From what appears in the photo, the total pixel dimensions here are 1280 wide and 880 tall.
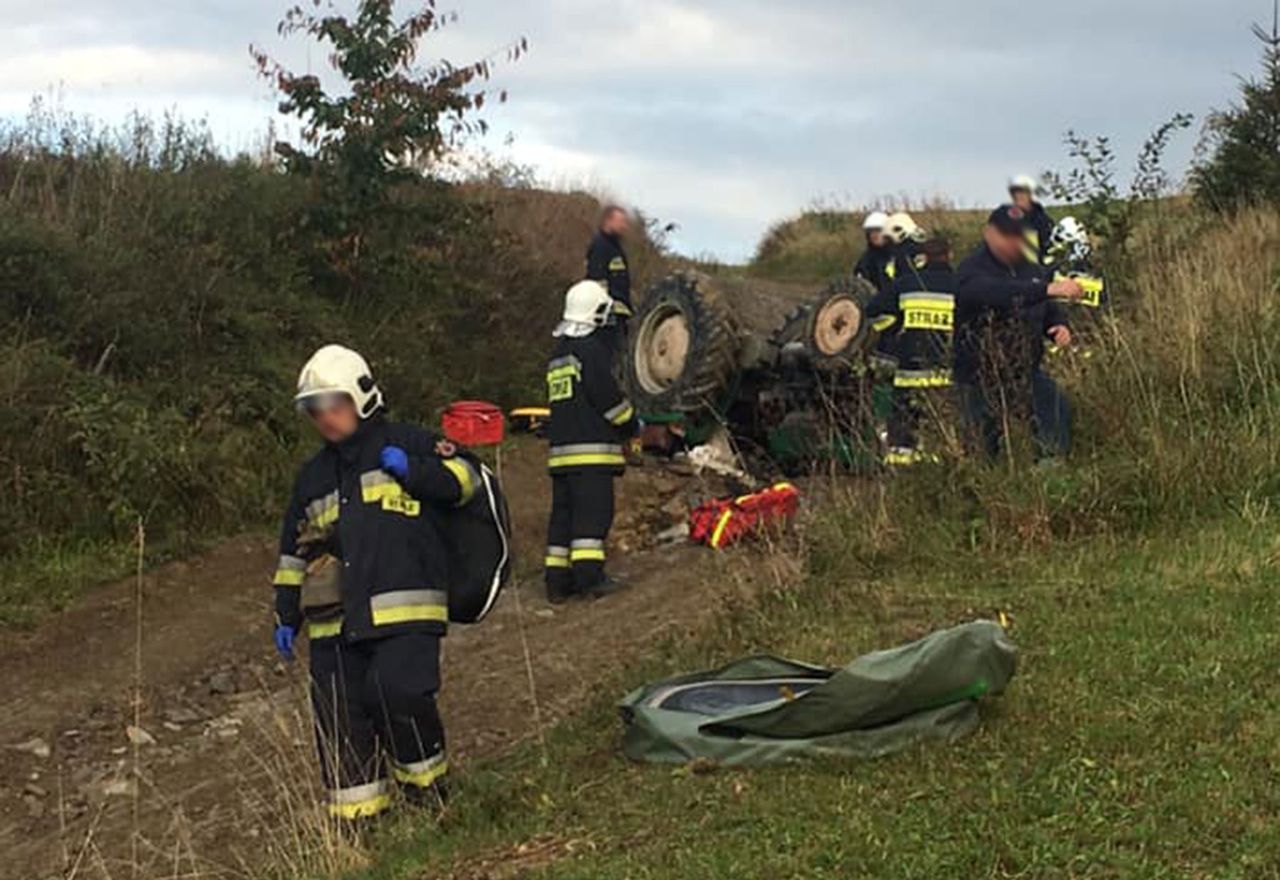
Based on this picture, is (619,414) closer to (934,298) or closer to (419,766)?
(934,298)

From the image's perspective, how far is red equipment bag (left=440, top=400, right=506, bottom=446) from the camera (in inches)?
454

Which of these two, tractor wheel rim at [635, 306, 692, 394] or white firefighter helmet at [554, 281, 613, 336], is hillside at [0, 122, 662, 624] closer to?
tractor wheel rim at [635, 306, 692, 394]

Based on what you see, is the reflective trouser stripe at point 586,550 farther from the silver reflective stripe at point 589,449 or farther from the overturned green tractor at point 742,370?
the overturned green tractor at point 742,370

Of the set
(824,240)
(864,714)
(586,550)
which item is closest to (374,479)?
(864,714)

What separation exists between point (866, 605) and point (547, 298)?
9458 millimetres

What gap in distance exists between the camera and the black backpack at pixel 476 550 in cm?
520

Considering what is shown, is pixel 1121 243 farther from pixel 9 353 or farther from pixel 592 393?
pixel 9 353

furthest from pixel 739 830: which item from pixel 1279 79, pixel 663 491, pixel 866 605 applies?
pixel 1279 79

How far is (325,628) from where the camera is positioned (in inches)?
203

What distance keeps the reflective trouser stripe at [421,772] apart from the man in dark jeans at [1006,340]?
4.13 metres

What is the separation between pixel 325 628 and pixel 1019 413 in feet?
15.0

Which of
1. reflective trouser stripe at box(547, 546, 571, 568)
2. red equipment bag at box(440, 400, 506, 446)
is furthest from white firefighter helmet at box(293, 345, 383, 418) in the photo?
red equipment bag at box(440, 400, 506, 446)

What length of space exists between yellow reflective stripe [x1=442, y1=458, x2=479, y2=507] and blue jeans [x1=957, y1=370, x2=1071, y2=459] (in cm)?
385

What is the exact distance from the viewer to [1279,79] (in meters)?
15.9
